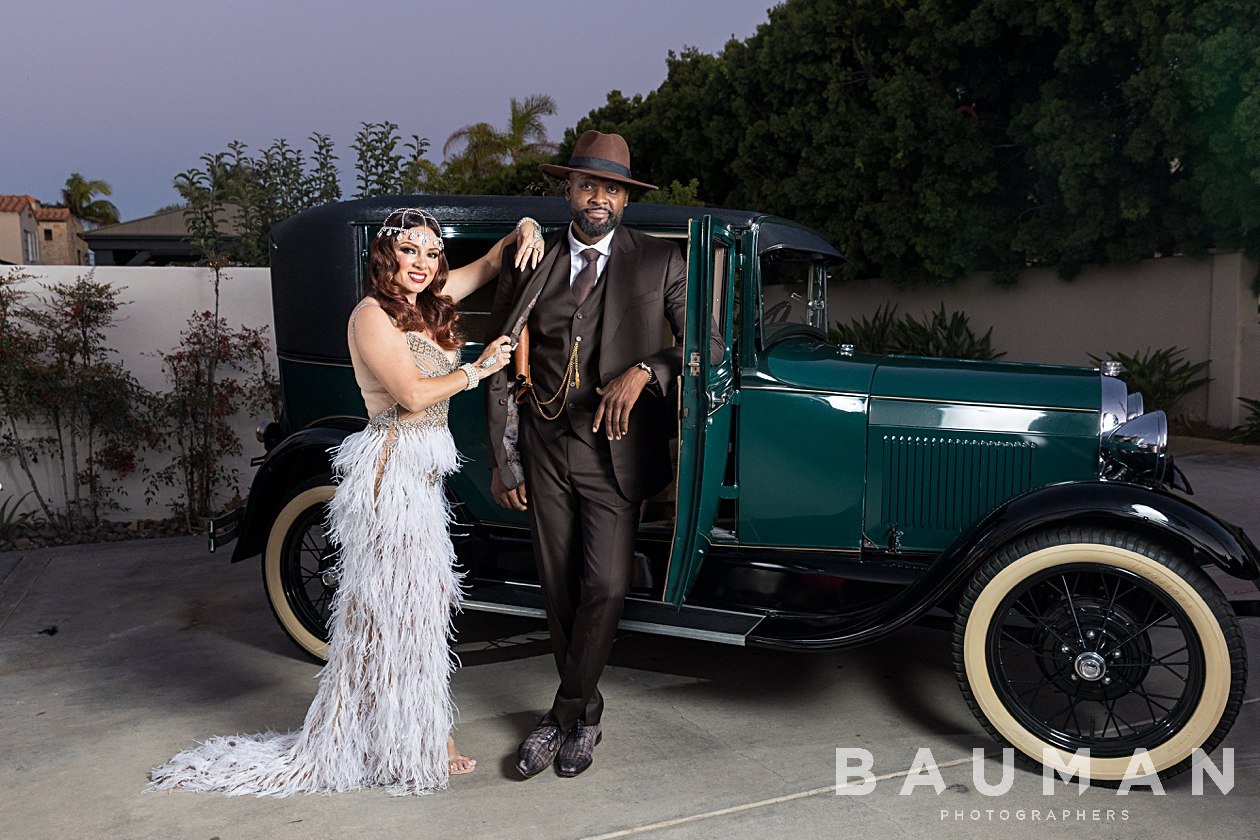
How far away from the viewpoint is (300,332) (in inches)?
176

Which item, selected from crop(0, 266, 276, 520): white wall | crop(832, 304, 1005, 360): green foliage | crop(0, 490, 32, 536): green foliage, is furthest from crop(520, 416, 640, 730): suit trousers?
crop(832, 304, 1005, 360): green foliage

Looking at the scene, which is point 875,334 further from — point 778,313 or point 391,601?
point 391,601

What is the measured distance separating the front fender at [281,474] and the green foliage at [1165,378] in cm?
887

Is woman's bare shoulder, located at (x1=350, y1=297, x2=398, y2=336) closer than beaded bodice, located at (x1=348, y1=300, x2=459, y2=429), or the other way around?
woman's bare shoulder, located at (x1=350, y1=297, x2=398, y2=336)

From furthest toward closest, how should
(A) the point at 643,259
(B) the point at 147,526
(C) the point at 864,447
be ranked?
(B) the point at 147,526, (C) the point at 864,447, (A) the point at 643,259

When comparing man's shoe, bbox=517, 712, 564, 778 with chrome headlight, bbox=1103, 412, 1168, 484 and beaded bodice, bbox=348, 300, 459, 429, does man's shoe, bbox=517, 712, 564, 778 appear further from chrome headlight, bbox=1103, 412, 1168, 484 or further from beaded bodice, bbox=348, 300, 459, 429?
chrome headlight, bbox=1103, 412, 1168, 484

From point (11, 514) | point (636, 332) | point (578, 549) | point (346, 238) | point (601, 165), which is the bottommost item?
point (11, 514)

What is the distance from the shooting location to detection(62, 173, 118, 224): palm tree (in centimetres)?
5353

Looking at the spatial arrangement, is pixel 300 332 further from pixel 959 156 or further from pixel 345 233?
pixel 959 156

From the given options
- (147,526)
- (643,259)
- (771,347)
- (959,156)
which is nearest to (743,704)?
(771,347)

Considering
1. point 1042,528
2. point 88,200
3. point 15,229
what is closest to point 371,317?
point 1042,528

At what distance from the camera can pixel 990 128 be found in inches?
464

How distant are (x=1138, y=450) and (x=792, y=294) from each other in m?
1.40

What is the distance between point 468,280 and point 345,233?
1.11 metres
